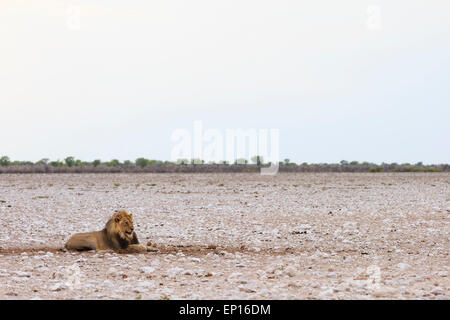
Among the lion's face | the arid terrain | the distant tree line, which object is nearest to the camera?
the arid terrain

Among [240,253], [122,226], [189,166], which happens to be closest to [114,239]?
[122,226]

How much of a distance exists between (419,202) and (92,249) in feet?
55.5

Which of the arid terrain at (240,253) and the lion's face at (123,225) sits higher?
the lion's face at (123,225)

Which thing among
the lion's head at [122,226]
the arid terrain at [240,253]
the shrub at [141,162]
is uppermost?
the shrub at [141,162]

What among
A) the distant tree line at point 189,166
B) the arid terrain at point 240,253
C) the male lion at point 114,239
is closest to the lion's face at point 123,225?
the male lion at point 114,239

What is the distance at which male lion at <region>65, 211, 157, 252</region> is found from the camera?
1497cm

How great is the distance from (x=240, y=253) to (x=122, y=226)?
2.79 meters

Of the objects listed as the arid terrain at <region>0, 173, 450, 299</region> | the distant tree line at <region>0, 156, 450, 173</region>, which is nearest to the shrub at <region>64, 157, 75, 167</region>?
the distant tree line at <region>0, 156, 450, 173</region>

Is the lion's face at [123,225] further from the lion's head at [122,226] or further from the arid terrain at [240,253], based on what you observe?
the arid terrain at [240,253]

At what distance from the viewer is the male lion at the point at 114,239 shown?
15.0 m

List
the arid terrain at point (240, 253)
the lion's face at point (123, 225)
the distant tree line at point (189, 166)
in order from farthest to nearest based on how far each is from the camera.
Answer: the distant tree line at point (189, 166), the lion's face at point (123, 225), the arid terrain at point (240, 253)

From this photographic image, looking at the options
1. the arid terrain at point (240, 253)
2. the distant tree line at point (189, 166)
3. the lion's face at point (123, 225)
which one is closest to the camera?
the arid terrain at point (240, 253)

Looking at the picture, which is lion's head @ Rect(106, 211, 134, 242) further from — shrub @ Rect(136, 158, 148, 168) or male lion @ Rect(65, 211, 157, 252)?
shrub @ Rect(136, 158, 148, 168)
